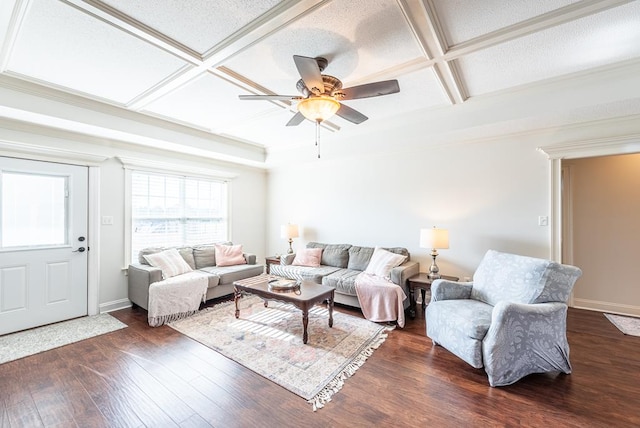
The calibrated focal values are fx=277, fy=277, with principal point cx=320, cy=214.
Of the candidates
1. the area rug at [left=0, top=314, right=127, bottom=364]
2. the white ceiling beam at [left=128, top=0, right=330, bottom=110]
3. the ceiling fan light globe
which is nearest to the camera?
the white ceiling beam at [left=128, top=0, right=330, bottom=110]

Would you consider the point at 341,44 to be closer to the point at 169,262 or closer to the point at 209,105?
the point at 209,105

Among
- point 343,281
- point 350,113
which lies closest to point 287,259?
point 343,281

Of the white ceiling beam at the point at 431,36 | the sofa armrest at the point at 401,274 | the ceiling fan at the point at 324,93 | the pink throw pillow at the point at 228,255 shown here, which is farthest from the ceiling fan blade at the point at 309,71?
the pink throw pillow at the point at 228,255

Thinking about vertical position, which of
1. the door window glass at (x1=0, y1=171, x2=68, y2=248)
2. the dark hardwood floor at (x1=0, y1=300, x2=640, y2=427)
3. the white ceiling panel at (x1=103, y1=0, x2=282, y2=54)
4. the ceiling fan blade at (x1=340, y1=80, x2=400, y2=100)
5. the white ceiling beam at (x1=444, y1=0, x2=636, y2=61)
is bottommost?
the dark hardwood floor at (x1=0, y1=300, x2=640, y2=427)

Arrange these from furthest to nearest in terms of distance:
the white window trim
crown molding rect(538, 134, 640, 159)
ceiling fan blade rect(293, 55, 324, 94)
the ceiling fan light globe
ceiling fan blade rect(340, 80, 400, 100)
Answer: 1. the white window trim
2. crown molding rect(538, 134, 640, 159)
3. the ceiling fan light globe
4. ceiling fan blade rect(340, 80, 400, 100)
5. ceiling fan blade rect(293, 55, 324, 94)

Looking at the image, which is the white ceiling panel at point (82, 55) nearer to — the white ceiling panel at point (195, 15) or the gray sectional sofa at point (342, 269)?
the white ceiling panel at point (195, 15)

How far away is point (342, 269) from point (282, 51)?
3.19 meters

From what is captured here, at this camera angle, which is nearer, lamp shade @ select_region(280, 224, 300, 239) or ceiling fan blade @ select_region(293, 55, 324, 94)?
ceiling fan blade @ select_region(293, 55, 324, 94)

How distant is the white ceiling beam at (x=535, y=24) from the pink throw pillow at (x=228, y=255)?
4091mm

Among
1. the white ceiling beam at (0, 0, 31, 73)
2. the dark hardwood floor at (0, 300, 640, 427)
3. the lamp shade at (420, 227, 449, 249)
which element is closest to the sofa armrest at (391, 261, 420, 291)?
the lamp shade at (420, 227, 449, 249)

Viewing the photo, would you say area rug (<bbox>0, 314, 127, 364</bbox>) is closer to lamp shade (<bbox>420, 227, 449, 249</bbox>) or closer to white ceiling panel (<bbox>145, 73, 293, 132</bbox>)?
white ceiling panel (<bbox>145, 73, 293, 132</bbox>)

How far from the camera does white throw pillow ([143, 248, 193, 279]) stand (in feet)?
12.7

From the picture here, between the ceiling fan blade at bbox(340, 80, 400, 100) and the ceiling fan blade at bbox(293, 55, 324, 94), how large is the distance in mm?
242

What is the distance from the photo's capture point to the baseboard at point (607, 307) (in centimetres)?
369
